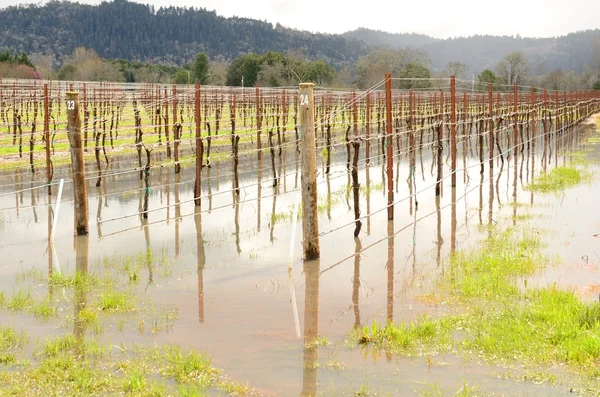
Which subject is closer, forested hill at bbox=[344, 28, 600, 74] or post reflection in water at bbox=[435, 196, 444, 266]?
post reflection in water at bbox=[435, 196, 444, 266]

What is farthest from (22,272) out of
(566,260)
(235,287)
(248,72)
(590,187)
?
(248,72)

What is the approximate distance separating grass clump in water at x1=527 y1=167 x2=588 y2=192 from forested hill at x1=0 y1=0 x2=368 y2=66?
107 metres

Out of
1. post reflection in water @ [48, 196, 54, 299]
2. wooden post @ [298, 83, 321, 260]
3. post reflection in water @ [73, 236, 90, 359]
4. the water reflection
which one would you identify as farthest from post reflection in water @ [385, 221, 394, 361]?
post reflection in water @ [48, 196, 54, 299]

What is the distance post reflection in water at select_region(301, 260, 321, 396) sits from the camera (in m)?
5.09

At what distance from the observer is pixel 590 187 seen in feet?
50.3

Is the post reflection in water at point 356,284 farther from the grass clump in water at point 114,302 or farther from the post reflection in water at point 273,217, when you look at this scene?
the grass clump in water at point 114,302

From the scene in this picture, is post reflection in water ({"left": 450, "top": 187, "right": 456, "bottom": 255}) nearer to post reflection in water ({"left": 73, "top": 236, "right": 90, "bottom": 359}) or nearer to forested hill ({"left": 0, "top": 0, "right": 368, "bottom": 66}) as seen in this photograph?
post reflection in water ({"left": 73, "top": 236, "right": 90, "bottom": 359})

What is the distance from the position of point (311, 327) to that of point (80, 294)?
2.45 metres

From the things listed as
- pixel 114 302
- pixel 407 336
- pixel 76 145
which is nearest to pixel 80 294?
pixel 114 302

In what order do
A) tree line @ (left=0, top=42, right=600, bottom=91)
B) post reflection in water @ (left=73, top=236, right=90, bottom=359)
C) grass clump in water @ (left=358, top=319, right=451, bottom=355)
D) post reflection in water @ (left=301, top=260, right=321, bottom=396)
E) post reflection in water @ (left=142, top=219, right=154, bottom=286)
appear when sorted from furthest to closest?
tree line @ (left=0, top=42, right=600, bottom=91) → post reflection in water @ (left=142, top=219, right=154, bottom=286) → post reflection in water @ (left=73, top=236, right=90, bottom=359) → grass clump in water @ (left=358, top=319, right=451, bottom=355) → post reflection in water @ (left=301, top=260, right=321, bottom=396)

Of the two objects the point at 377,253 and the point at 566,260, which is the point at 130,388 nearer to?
the point at 377,253

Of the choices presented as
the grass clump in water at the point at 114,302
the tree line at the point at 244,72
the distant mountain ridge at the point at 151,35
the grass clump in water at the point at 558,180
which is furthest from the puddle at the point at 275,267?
the distant mountain ridge at the point at 151,35

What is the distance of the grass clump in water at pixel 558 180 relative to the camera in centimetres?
1505

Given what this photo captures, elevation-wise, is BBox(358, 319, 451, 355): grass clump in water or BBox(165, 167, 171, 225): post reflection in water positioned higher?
BBox(165, 167, 171, 225): post reflection in water
